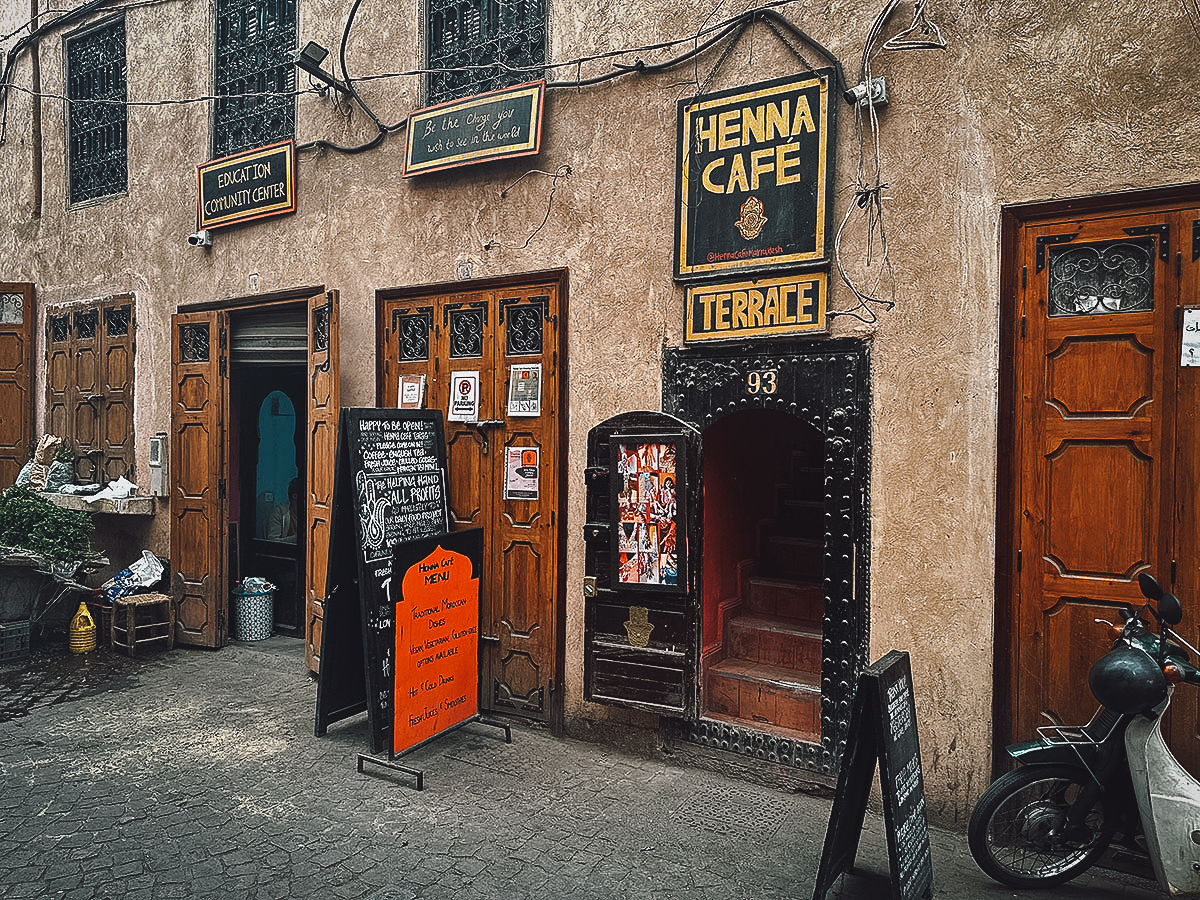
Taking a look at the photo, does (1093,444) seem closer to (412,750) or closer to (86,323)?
(412,750)

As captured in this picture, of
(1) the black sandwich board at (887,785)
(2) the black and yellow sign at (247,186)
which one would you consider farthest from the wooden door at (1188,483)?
(2) the black and yellow sign at (247,186)

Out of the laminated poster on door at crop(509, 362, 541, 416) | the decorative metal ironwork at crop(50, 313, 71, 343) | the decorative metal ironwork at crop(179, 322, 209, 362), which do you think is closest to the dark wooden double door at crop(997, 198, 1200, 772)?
the laminated poster on door at crop(509, 362, 541, 416)

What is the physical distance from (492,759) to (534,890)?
1588mm

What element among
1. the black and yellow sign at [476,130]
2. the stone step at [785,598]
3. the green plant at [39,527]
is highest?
the black and yellow sign at [476,130]

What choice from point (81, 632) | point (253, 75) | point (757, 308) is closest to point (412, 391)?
point (757, 308)

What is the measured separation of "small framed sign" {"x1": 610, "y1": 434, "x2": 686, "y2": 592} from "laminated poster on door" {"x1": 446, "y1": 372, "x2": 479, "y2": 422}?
52.0 inches

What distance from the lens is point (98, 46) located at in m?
8.91

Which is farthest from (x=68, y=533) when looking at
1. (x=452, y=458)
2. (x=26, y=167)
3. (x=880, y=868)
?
(x=880, y=868)

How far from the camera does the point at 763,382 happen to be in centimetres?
493

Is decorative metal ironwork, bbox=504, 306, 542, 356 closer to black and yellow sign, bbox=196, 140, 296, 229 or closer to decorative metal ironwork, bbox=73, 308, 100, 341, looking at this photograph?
black and yellow sign, bbox=196, 140, 296, 229

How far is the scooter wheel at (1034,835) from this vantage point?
12.4ft

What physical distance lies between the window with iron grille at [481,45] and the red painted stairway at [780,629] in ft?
12.2

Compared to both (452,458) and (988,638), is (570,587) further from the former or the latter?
(988,638)

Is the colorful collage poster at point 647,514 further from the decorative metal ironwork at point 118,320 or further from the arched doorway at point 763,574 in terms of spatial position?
the decorative metal ironwork at point 118,320
